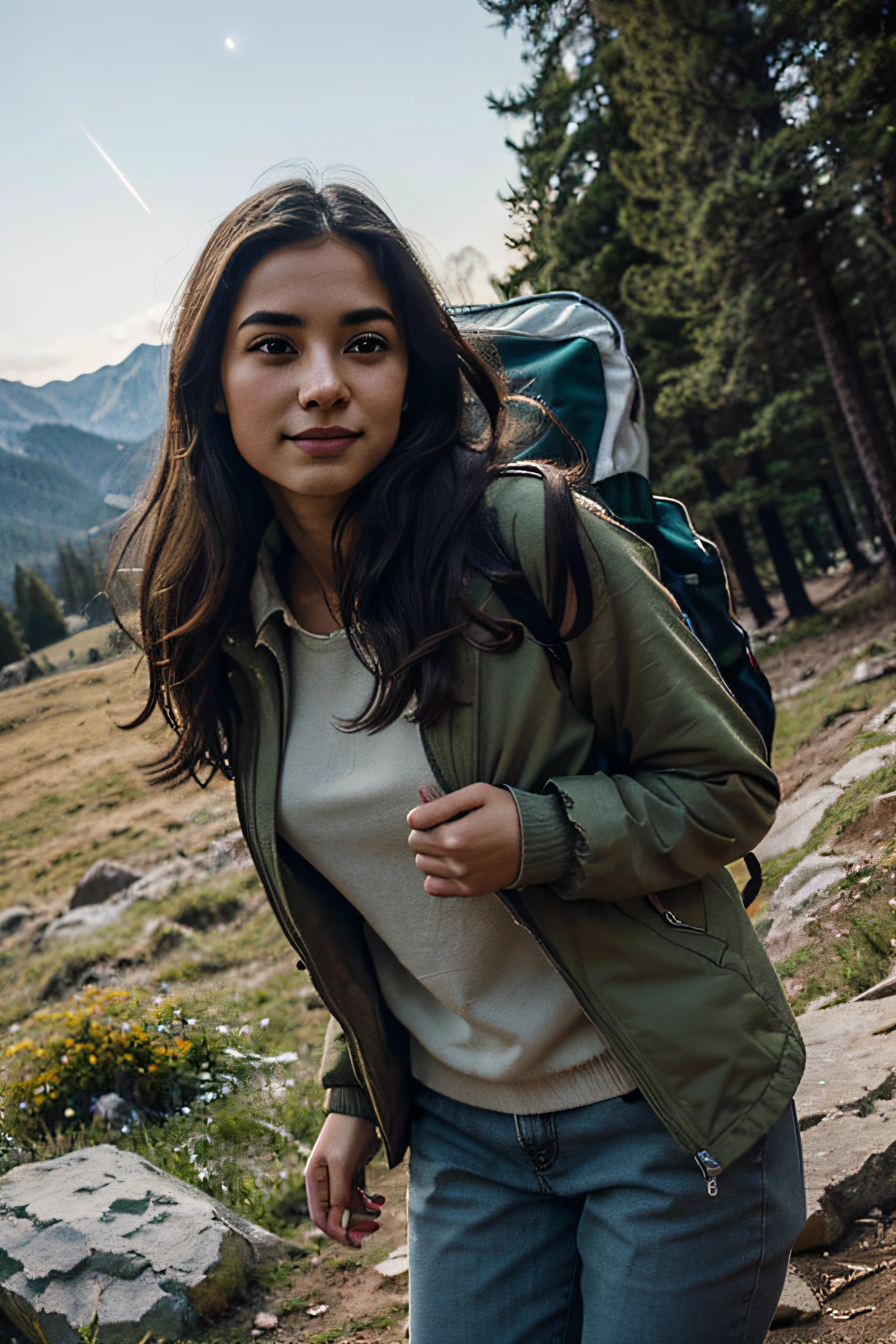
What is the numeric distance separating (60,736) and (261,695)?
5.42 m

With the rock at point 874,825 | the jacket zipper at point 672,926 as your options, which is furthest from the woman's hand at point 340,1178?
the rock at point 874,825

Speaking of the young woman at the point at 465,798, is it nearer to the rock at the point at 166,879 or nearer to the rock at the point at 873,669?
the rock at the point at 166,879

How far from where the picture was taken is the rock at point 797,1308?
9.80 feet

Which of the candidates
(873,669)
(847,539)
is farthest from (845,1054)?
(847,539)

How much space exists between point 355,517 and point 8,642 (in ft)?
16.7

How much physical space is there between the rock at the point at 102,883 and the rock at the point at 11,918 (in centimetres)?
53

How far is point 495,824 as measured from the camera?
1493 mm

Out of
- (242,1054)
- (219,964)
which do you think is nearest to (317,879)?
(242,1054)

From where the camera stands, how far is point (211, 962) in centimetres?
819

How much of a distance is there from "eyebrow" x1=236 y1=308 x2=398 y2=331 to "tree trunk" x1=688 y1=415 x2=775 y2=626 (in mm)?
15401

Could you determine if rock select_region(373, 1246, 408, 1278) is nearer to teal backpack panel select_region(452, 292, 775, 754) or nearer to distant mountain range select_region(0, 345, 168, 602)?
teal backpack panel select_region(452, 292, 775, 754)

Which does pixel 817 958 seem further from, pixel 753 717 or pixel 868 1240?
pixel 753 717

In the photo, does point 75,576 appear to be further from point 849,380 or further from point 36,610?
point 849,380

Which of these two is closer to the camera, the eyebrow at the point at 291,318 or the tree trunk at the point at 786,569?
the eyebrow at the point at 291,318
